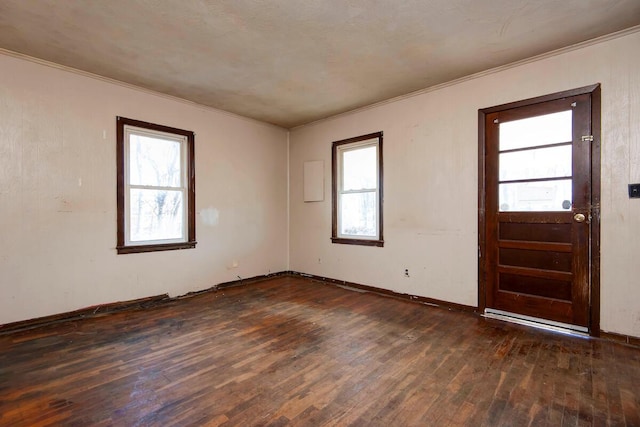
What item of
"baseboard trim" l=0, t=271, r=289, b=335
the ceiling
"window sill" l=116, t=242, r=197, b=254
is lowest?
"baseboard trim" l=0, t=271, r=289, b=335

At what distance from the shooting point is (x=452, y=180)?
12.5 feet

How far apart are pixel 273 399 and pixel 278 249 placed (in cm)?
386

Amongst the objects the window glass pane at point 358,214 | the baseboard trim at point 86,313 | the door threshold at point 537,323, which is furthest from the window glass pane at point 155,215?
the door threshold at point 537,323

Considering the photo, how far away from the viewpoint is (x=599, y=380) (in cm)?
216

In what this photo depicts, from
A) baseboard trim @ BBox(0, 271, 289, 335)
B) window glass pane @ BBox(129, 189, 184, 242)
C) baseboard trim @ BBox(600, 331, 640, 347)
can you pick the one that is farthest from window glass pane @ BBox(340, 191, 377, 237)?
baseboard trim @ BBox(600, 331, 640, 347)

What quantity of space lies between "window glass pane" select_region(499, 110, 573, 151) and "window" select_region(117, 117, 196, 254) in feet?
13.4

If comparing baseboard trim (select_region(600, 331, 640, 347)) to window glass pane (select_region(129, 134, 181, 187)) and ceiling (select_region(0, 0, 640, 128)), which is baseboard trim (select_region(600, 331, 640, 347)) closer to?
ceiling (select_region(0, 0, 640, 128))

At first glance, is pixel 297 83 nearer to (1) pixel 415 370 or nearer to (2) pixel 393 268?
(2) pixel 393 268

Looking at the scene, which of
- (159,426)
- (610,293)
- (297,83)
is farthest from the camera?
(297,83)

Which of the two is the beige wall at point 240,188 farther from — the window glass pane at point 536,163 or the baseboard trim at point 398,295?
the window glass pane at point 536,163

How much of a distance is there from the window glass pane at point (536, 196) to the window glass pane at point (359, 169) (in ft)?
5.79

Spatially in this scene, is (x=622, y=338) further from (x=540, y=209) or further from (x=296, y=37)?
(x=296, y=37)

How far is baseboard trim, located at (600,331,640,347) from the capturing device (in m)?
2.70

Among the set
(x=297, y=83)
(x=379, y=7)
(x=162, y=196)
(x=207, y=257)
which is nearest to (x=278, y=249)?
(x=207, y=257)
